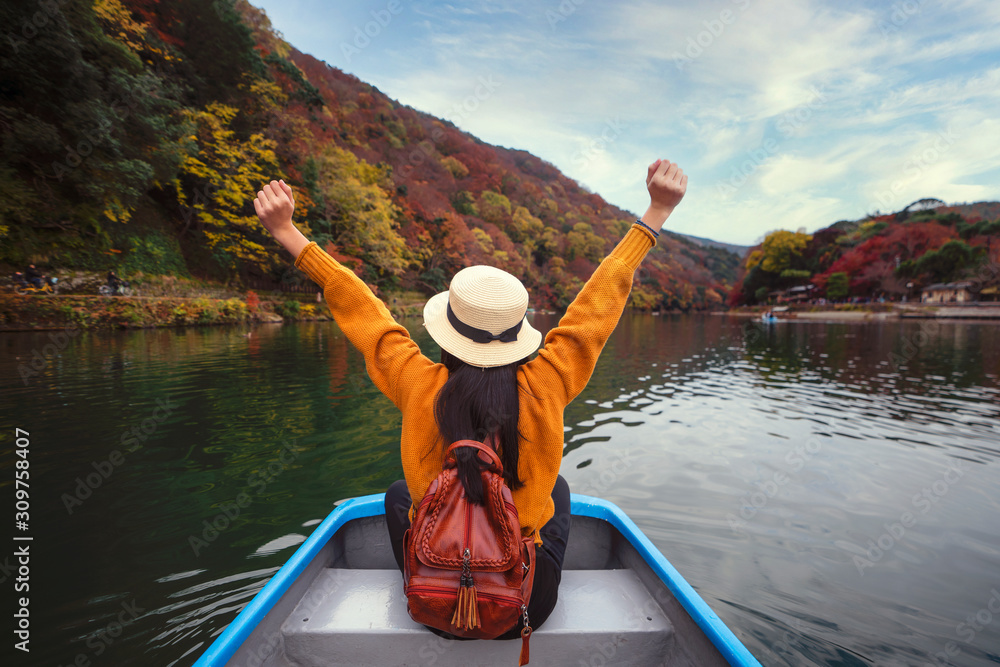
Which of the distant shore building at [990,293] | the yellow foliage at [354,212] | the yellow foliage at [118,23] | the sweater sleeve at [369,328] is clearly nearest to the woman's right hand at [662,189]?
the sweater sleeve at [369,328]

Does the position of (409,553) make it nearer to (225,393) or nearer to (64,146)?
(225,393)

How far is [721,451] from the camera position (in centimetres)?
552

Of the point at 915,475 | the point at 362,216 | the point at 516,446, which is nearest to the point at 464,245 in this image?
the point at 362,216

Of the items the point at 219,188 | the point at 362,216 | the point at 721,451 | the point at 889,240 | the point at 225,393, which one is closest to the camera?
the point at 721,451

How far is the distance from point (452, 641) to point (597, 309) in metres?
1.35

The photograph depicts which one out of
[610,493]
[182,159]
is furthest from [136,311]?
[610,493]

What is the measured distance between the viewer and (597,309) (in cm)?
142

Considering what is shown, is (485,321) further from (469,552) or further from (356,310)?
(469,552)

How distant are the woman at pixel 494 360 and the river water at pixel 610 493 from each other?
1.92 meters

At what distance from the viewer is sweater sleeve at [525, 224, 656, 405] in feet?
4.59

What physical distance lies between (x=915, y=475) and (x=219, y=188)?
81.1 ft

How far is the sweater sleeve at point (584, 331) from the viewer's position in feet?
4.59

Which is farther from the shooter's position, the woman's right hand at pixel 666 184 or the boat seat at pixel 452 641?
the boat seat at pixel 452 641

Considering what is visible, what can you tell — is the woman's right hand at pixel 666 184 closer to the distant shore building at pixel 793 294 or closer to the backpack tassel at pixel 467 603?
the backpack tassel at pixel 467 603
